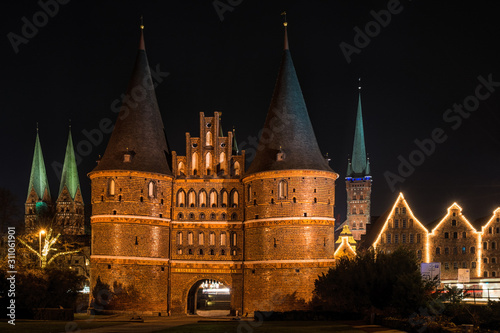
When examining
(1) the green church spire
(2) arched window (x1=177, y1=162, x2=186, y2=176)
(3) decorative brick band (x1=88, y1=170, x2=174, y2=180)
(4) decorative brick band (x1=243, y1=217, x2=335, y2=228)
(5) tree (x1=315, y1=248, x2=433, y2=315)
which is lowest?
(5) tree (x1=315, y1=248, x2=433, y2=315)

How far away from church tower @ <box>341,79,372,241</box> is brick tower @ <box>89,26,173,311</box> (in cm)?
8067

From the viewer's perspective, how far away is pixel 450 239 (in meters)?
76.6

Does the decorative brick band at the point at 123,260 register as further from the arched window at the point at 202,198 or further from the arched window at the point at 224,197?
the arched window at the point at 224,197

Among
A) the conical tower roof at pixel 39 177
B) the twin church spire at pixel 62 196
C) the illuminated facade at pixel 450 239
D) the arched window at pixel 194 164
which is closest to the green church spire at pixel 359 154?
the twin church spire at pixel 62 196

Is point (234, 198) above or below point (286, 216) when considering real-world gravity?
above

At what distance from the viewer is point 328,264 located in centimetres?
5766

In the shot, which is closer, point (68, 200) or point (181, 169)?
point (181, 169)

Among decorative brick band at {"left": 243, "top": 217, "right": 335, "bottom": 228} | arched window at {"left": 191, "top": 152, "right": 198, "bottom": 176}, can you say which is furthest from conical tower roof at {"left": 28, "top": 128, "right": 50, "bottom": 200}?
decorative brick band at {"left": 243, "top": 217, "right": 335, "bottom": 228}

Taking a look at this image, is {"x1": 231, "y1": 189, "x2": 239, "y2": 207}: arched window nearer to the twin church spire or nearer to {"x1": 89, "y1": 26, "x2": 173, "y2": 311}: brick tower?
{"x1": 89, "y1": 26, "x2": 173, "y2": 311}: brick tower

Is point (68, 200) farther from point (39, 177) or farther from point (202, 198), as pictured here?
point (202, 198)

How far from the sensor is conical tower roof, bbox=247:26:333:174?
58.5 m

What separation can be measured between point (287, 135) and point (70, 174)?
6328 cm

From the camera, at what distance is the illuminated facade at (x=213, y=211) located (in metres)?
57.7

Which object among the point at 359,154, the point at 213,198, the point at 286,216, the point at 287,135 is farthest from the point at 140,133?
the point at 359,154
